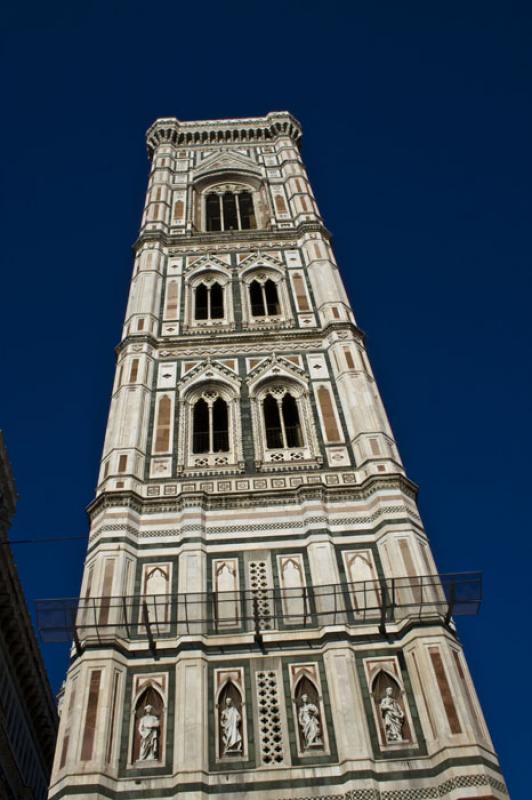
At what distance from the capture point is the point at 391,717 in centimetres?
1052

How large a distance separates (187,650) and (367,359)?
7716mm

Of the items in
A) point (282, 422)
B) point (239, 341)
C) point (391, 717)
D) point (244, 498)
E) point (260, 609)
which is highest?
point (239, 341)

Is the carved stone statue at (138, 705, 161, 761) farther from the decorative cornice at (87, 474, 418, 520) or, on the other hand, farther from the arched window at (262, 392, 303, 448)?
the arched window at (262, 392, 303, 448)

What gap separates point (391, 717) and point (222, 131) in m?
23.0

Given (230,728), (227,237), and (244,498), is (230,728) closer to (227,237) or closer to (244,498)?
(244,498)

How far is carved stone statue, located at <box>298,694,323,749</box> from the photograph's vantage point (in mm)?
10352

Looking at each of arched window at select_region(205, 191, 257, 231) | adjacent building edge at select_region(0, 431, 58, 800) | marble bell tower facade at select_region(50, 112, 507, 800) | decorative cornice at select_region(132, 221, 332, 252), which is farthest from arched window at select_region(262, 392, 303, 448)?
arched window at select_region(205, 191, 257, 231)

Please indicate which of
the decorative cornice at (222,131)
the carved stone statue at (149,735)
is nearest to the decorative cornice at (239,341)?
the carved stone statue at (149,735)

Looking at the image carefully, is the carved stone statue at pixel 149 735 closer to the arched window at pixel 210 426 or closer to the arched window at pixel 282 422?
the arched window at pixel 210 426

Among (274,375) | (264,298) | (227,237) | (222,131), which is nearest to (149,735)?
(274,375)

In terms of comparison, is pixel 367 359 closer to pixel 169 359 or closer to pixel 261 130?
pixel 169 359

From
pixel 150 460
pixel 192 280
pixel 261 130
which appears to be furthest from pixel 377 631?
pixel 261 130

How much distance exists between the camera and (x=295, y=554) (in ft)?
42.5

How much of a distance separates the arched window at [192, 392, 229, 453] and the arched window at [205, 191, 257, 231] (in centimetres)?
859
